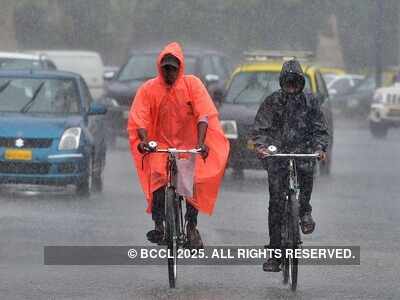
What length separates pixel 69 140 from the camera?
18.5m

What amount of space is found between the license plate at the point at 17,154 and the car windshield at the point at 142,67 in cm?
1128

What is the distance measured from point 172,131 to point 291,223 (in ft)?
4.47

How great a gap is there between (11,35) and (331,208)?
149 feet

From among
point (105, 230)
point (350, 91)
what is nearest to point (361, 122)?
point (350, 91)

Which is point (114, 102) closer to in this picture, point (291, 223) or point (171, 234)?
point (171, 234)

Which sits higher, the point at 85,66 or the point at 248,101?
the point at 248,101

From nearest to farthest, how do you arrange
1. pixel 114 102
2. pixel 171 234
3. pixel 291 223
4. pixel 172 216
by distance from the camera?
1. pixel 291 223
2. pixel 171 234
3. pixel 172 216
4. pixel 114 102

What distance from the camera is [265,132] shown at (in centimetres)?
1153

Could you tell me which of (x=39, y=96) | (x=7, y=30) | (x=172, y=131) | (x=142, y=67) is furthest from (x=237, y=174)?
(x=7, y=30)

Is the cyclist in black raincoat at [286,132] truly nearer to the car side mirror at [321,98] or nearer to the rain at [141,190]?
the rain at [141,190]

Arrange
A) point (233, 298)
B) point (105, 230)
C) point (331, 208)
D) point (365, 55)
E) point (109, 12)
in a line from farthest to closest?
point (365, 55) → point (109, 12) → point (331, 208) → point (105, 230) → point (233, 298)

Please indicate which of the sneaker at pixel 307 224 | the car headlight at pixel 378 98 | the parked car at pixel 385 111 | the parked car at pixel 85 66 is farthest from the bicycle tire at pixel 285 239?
the parked car at pixel 85 66

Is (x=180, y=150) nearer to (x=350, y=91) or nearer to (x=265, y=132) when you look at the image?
(x=265, y=132)

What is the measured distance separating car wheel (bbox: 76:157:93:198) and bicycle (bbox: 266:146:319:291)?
24.1ft
